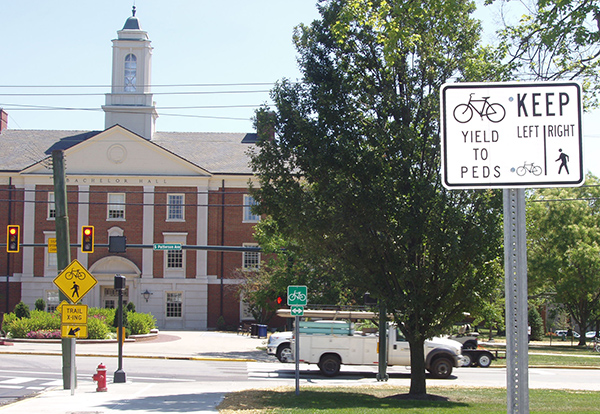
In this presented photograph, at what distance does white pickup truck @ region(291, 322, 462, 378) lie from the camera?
74.0 ft

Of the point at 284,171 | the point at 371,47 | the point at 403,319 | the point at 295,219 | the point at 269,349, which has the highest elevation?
the point at 371,47

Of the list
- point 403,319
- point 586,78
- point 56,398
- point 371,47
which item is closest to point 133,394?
point 56,398

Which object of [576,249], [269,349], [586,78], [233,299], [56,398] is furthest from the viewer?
[233,299]

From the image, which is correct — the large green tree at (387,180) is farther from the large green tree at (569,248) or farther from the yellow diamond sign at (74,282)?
the large green tree at (569,248)

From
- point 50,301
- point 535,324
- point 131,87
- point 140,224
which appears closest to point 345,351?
point 140,224

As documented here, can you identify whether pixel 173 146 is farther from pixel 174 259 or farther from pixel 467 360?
pixel 467 360

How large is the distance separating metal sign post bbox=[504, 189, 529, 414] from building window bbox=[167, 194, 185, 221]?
4608 centimetres

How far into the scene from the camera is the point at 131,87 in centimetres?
5175

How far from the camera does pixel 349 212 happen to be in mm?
15594

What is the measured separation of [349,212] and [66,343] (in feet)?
25.7

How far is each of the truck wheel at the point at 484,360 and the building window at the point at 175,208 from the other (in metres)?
26.2

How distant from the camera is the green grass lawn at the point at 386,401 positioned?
1334 cm

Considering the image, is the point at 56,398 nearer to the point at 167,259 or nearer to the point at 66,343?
the point at 66,343

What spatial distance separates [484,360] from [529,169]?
2723 cm
